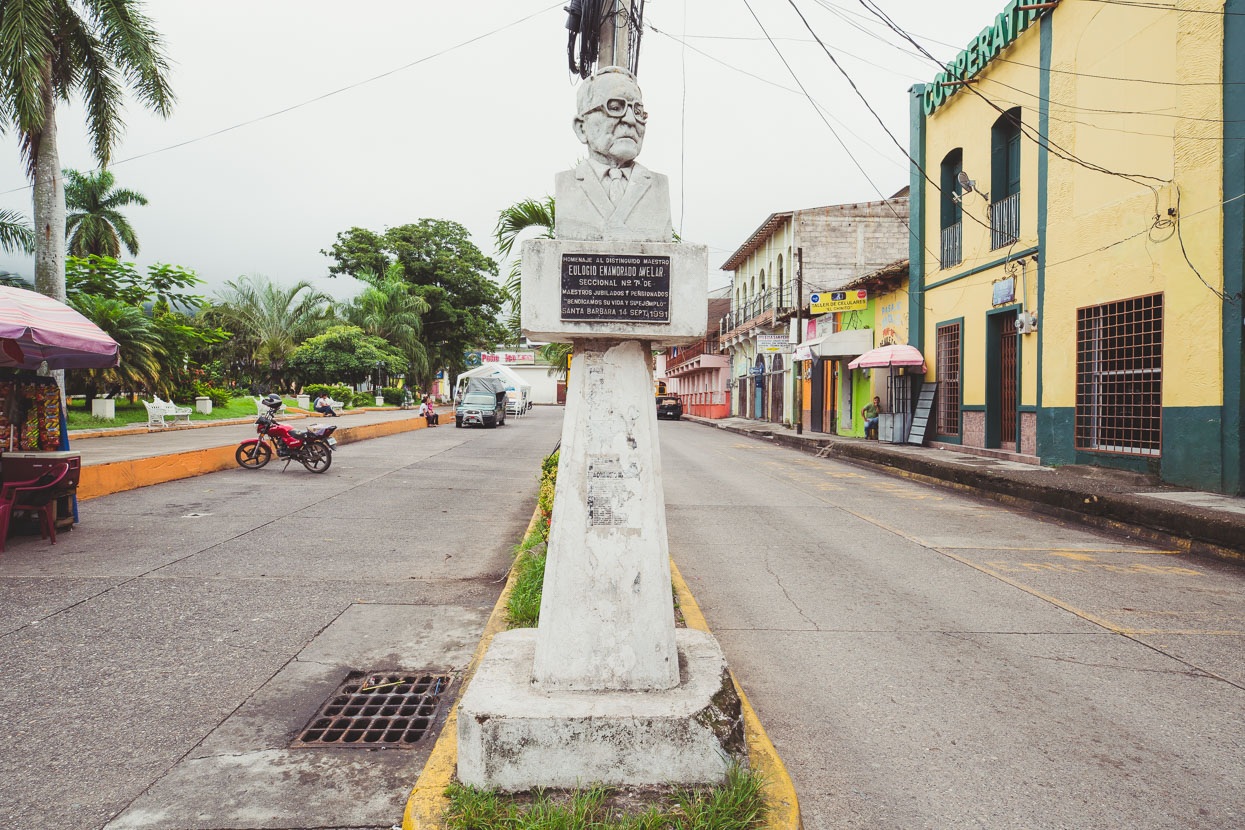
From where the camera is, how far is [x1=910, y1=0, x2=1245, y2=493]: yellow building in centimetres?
937

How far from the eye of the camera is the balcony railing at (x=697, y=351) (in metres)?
47.5

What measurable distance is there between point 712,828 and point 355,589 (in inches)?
161

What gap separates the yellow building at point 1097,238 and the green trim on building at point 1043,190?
35mm

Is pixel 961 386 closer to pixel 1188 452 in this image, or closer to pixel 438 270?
pixel 1188 452

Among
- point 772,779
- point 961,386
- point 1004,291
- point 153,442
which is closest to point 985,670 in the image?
point 772,779

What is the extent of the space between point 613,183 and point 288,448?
11.2 m

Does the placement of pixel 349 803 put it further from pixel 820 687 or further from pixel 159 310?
pixel 159 310

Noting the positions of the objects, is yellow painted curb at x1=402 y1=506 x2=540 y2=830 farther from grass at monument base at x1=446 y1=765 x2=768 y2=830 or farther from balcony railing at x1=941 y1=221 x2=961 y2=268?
balcony railing at x1=941 y1=221 x2=961 y2=268

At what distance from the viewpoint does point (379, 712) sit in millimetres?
3496

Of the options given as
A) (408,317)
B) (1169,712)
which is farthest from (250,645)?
(408,317)

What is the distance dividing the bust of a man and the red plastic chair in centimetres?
646

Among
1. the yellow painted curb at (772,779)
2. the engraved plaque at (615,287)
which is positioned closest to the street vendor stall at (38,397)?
the engraved plaque at (615,287)

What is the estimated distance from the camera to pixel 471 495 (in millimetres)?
10672

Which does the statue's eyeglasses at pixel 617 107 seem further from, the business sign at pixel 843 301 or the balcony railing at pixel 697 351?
the balcony railing at pixel 697 351
